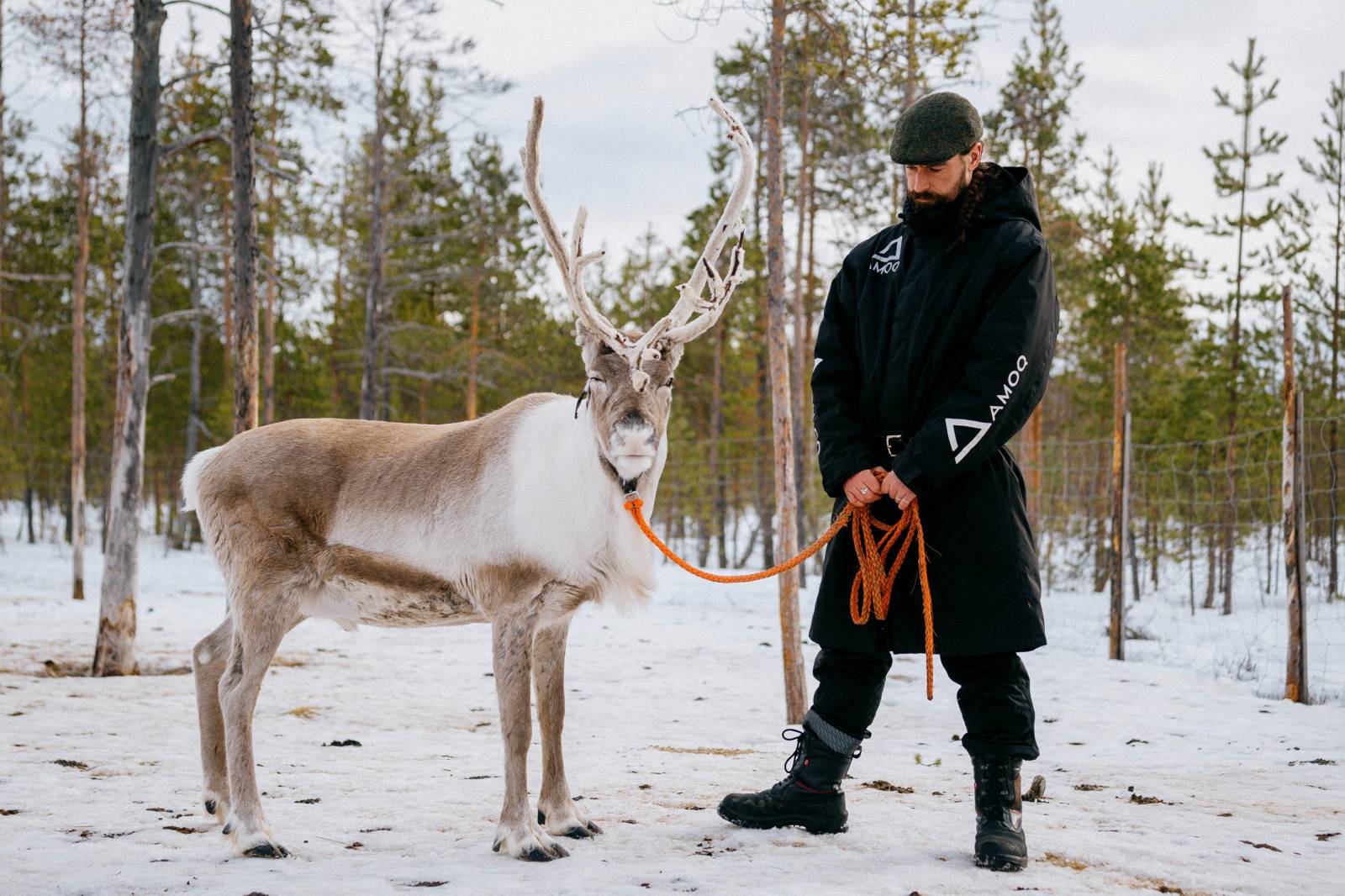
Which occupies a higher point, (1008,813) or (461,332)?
(461,332)

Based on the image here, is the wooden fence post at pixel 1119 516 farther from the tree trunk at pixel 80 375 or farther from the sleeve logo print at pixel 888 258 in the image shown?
the tree trunk at pixel 80 375

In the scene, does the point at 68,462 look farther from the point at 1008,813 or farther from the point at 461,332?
the point at 1008,813

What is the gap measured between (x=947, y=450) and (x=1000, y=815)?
1181 mm

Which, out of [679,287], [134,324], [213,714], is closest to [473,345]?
[134,324]

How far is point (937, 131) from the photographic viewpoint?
328cm

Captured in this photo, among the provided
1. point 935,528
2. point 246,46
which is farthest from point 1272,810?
point 246,46

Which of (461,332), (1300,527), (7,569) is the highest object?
(461,332)

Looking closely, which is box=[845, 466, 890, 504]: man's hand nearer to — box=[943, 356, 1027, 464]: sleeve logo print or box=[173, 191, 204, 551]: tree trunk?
box=[943, 356, 1027, 464]: sleeve logo print

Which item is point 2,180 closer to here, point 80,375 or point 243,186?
point 80,375

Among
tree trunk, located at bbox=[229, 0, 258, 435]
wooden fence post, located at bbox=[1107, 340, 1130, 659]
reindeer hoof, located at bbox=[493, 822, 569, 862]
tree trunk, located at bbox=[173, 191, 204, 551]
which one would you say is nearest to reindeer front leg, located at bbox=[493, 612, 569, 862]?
reindeer hoof, located at bbox=[493, 822, 569, 862]

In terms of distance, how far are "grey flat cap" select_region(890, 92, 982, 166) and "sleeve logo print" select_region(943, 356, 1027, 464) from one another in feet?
2.36

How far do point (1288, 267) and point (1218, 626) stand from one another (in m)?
8.05

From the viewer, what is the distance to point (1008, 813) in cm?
323

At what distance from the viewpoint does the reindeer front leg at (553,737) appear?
3.69 metres
